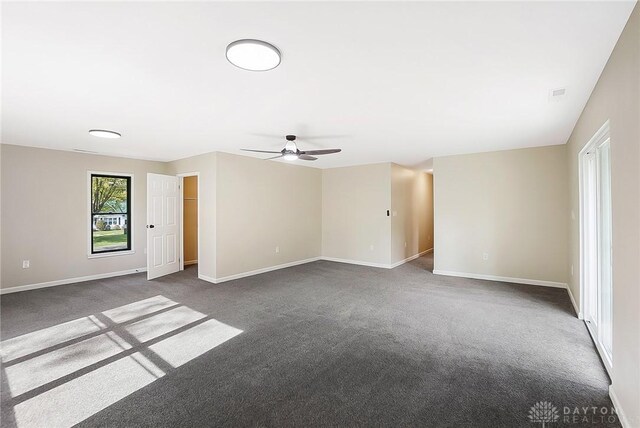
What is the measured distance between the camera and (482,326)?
3146 millimetres

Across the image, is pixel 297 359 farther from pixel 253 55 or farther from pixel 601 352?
pixel 601 352

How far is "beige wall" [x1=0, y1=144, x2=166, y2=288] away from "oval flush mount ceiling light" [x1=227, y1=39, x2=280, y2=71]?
504 centimetres

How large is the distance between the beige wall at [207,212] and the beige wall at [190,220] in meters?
1.51

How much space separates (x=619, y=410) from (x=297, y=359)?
2216 millimetres

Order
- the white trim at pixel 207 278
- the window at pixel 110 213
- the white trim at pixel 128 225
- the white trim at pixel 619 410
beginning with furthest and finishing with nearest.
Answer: the window at pixel 110 213 → the white trim at pixel 128 225 → the white trim at pixel 207 278 → the white trim at pixel 619 410

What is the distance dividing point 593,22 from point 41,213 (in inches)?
284

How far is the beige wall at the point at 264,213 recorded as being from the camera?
520cm

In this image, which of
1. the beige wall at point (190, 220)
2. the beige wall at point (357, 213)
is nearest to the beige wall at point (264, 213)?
the beige wall at point (357, 213)

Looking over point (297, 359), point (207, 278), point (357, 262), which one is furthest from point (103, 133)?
point (357, 262)

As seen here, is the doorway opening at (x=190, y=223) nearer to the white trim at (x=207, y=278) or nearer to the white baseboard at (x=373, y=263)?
the white trim at (x=207, y=278)

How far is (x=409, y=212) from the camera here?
7.18 meters

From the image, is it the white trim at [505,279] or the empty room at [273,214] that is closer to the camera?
the empty room at [273,214]

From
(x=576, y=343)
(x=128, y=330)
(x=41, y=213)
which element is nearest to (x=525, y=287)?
(x=576, y=343)

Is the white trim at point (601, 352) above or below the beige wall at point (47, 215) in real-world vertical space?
below
